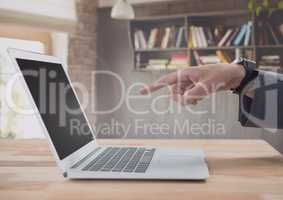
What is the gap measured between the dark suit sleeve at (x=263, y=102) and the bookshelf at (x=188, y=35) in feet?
10.8

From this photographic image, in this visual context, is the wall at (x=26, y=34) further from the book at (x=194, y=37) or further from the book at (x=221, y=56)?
the book at (x=221, y=56)

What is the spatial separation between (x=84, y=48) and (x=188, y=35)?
1291 mm

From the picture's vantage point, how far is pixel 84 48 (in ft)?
15.8

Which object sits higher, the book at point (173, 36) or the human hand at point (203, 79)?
the book at point (173, 36)

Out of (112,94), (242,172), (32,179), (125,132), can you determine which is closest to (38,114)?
(32,179)

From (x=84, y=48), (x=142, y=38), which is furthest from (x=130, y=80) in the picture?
(x=84, y=48)

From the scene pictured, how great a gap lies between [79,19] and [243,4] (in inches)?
76.7

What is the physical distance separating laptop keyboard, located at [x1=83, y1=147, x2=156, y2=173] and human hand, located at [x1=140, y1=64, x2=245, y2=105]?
0.17m

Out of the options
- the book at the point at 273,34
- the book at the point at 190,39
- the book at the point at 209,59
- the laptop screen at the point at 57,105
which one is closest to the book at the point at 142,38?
the book at the point at 190,39

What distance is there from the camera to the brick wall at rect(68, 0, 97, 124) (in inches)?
180

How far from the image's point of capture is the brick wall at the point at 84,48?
15.0 feet

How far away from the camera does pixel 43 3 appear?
13.4 ft

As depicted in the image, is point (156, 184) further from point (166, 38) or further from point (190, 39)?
point (166, 38)

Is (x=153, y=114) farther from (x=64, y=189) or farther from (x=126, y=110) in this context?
(x=64, y=189)
